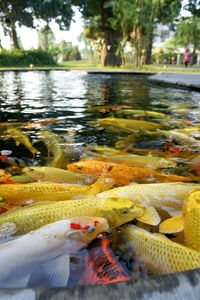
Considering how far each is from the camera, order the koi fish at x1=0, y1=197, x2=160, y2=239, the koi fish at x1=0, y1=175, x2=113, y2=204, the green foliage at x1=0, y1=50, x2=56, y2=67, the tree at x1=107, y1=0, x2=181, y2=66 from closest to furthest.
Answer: the koi fish at x1=0, y1=197, x2=160, y2=239
the koi fish at x1=0, y1=175, x2=113, y2=204
the tree at x1=107, y1=0, x2=181, y2=66
the green foliage at x1=0, y1=50, x2=56, y2=67

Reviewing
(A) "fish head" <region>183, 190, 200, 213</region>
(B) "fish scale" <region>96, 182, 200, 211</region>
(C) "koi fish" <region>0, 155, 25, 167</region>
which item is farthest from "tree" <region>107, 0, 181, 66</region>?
(A) "fish head" <region>183, 190, 200, 213</region>

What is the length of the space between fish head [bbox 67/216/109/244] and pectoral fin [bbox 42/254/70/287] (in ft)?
0.45

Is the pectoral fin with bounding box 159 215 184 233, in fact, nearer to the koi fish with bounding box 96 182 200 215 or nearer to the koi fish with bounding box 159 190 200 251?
the koi fish with bounding box 159 190 200 251

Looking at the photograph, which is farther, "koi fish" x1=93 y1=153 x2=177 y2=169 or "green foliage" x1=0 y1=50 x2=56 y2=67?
"green foliage" x1=0 y1=50 x2=56 y2=67

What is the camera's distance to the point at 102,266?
3.81ft

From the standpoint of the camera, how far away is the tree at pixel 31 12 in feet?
88.9

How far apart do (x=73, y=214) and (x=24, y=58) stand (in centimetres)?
3053

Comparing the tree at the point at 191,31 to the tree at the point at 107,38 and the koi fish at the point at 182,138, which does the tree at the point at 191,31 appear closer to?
the tree at the point at 107,38

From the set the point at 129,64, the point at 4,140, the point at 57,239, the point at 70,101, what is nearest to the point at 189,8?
the point at 129,64

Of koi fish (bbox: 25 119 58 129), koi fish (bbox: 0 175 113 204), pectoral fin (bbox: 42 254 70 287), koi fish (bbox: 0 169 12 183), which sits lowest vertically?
koi fish (bbox: 25 119 58 129)

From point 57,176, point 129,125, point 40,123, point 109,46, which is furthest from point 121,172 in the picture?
point 109,46

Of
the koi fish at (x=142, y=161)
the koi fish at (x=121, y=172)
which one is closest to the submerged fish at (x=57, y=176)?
the koi fish at (x=121, y=172)

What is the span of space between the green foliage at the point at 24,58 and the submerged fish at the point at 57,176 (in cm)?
2840

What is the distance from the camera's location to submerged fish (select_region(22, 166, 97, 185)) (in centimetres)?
220
